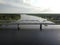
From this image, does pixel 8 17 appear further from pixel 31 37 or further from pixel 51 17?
pixel 51 17

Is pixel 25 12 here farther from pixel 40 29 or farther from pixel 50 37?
pixel 50 37

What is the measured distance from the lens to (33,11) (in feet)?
4.83

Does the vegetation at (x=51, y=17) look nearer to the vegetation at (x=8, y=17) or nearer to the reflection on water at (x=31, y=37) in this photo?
the reflection on water at (x=31, y=37)

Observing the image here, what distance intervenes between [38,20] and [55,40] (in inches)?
14.2

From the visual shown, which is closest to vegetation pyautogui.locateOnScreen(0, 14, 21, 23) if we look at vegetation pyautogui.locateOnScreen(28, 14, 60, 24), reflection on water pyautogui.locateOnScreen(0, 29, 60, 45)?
reflection on water pyautogui.locateOnScreen(0, 29, 60, 45)

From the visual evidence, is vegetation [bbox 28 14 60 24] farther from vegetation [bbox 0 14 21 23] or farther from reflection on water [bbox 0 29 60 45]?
vegetation [bbox 0 14 21 23]

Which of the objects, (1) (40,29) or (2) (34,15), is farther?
(1) (40,29)

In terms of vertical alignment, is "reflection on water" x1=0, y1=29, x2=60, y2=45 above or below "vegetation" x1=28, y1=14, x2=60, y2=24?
below

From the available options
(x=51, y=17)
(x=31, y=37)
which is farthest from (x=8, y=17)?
(x=51, y=17)

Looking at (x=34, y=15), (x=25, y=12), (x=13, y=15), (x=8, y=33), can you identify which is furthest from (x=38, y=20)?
(x=8, y=33)

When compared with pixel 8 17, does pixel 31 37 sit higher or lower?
lower

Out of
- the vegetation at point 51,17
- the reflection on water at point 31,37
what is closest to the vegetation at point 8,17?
the reflection on water at point 31,37

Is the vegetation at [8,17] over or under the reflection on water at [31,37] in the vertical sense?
over

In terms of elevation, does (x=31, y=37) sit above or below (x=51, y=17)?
below
